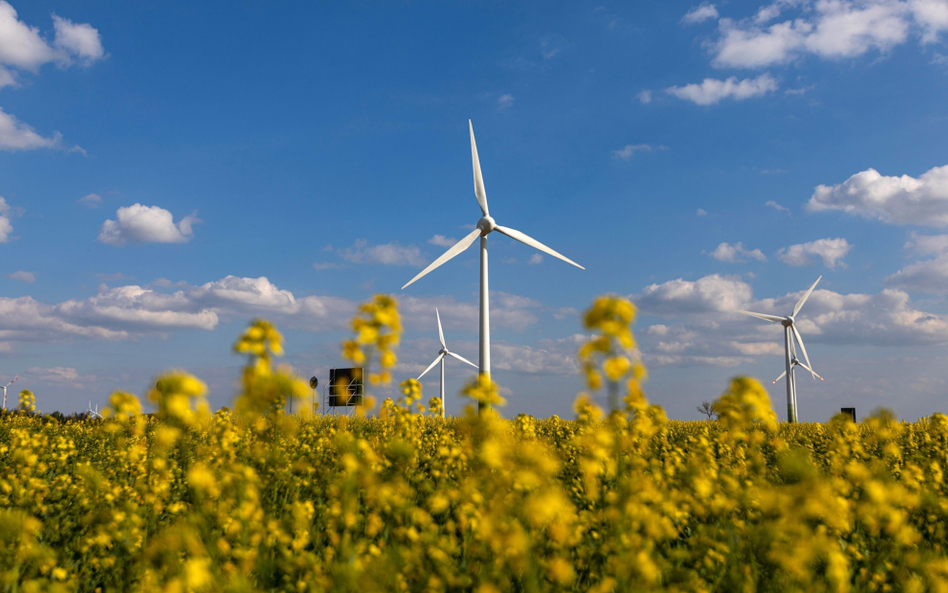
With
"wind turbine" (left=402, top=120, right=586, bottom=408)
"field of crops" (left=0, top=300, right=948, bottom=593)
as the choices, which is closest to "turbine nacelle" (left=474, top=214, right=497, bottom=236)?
"wind turbine" (left=402, top=120, right=586, bottom=408)

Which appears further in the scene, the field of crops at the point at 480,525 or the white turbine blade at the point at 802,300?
the white turbine blade at the point at 802,300

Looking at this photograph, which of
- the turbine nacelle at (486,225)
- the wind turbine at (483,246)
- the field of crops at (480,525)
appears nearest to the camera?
the field of crops at (480,525)

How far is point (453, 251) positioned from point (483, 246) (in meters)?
1.20

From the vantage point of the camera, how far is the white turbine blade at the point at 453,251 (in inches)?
862

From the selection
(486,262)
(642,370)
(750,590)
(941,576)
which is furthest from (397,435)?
(486,262)

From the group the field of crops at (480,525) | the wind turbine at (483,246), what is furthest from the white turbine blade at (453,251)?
the field of crops at (480,525)

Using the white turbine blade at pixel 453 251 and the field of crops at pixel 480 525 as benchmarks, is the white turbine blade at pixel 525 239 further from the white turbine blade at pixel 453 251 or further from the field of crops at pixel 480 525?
the field of crops at pixel 480 525

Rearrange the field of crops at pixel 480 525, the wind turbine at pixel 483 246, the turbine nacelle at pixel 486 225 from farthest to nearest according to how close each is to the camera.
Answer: the turbine nacelle at pixel 486 225
the wind turbine at pixel 483 246
the field of crops at pixel 480 525

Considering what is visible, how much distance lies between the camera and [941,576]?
4.85 m

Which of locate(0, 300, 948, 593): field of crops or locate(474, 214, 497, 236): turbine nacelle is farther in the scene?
locate(474, 214, 497, 236): turbine nacelle

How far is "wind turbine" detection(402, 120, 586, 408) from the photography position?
20.6 metres

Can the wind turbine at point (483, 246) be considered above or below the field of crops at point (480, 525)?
above

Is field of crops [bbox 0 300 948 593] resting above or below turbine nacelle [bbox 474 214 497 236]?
below

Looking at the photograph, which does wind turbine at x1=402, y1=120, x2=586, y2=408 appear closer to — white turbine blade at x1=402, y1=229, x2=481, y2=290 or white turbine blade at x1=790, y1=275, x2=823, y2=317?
white turbine blade at x1=402, y1=229, x2=481, y2=290
